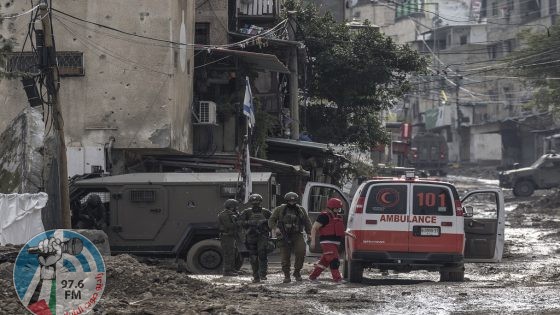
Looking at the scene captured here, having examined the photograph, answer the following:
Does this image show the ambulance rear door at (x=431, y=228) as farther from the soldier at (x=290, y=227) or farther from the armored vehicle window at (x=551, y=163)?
the armored vehicle window at (x=551, y=163)

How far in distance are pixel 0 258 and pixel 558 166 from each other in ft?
130

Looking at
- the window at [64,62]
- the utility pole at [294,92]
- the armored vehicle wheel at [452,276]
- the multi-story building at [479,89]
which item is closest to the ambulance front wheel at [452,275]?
the armored vehicle wheel at [452,276]

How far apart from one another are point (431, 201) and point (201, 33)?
17.2 meters

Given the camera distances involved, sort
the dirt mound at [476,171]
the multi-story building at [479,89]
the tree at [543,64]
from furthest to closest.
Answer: the multi-story building at [479,89], the dirt mound at [476,171], the tree at [543,64]

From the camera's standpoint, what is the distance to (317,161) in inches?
1419

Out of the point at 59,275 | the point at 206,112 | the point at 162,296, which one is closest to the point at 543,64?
the point at 206,112

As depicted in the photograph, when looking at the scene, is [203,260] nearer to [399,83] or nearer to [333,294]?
[333,294]

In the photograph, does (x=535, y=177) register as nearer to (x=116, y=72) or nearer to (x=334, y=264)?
(x=116, y=72)

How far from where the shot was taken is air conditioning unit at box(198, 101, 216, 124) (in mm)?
31422

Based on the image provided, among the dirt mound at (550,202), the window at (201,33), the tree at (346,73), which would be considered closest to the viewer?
the window at (201,33)

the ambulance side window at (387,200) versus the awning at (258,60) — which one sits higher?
the awning at (258,60)

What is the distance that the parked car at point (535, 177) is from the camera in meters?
52.1

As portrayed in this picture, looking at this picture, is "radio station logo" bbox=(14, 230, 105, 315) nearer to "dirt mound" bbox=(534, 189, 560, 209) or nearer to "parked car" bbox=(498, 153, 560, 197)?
"dirt mound" bbox=(534, 189, 560, 209)

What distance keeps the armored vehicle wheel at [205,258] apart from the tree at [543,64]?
35448 millimetres
